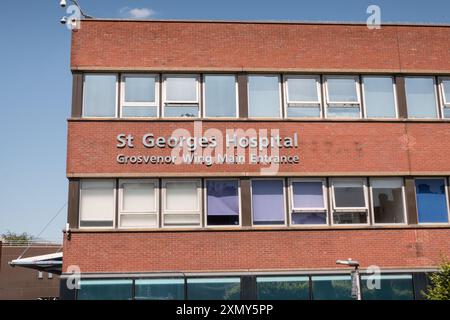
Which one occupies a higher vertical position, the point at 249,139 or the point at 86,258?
the point at 249,139

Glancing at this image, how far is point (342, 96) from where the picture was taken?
20344 mm

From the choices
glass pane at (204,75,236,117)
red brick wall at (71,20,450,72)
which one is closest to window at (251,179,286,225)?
glass pane at (204,75,236,117)

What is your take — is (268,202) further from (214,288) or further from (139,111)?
(139,111)

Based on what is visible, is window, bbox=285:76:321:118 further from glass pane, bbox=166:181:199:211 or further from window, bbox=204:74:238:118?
glass pane, bbox=166:181:199:211

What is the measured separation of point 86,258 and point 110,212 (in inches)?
61.5

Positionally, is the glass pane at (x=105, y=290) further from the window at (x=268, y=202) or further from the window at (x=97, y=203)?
the window at (x=268, y=202)

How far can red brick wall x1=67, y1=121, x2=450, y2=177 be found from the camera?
62.8 ft

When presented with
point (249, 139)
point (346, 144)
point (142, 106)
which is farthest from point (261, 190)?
point (142, 106)

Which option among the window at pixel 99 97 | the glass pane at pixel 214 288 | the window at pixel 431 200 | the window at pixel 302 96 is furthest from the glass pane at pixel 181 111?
the window at pixel 431 200

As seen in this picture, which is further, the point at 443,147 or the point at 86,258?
the point at 443,147

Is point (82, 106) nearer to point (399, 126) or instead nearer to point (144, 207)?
point (144, 207)

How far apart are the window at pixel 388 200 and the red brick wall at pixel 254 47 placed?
384 centimetres
